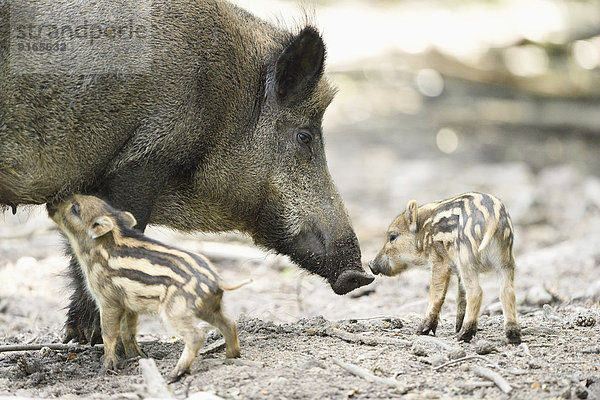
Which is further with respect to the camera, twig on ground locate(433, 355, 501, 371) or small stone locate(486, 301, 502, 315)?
small stone locate(486, 301, 502, 315)

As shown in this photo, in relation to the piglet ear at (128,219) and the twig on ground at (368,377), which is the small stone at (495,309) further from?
the piglet ear at (128,219)

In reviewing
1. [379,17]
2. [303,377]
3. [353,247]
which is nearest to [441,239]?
[353,247]

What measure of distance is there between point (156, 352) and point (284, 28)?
302 centimetres

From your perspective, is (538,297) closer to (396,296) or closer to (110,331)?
(396,296)

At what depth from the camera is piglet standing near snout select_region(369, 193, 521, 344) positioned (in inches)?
219

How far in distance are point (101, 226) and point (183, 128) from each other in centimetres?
112

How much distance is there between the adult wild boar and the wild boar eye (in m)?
0.01

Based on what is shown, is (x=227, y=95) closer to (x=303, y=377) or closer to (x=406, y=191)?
(x=303, y=377)

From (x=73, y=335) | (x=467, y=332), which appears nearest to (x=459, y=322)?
(x=467, y=332)

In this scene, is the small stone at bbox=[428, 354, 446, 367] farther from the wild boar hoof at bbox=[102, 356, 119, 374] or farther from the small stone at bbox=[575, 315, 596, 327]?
the wild boar hoof at bbox=[102, 356, 119, 374]

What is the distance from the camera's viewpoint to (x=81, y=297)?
6.57 metres

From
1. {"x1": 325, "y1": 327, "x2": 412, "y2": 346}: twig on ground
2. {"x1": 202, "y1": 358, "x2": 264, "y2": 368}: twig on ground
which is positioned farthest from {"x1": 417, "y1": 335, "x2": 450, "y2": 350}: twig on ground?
{"x1": 202, "y1": 358, "x2": 264, "y2": 368}: twig on ground

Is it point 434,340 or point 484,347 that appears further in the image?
point 434,340

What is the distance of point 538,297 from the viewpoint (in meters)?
7.61
